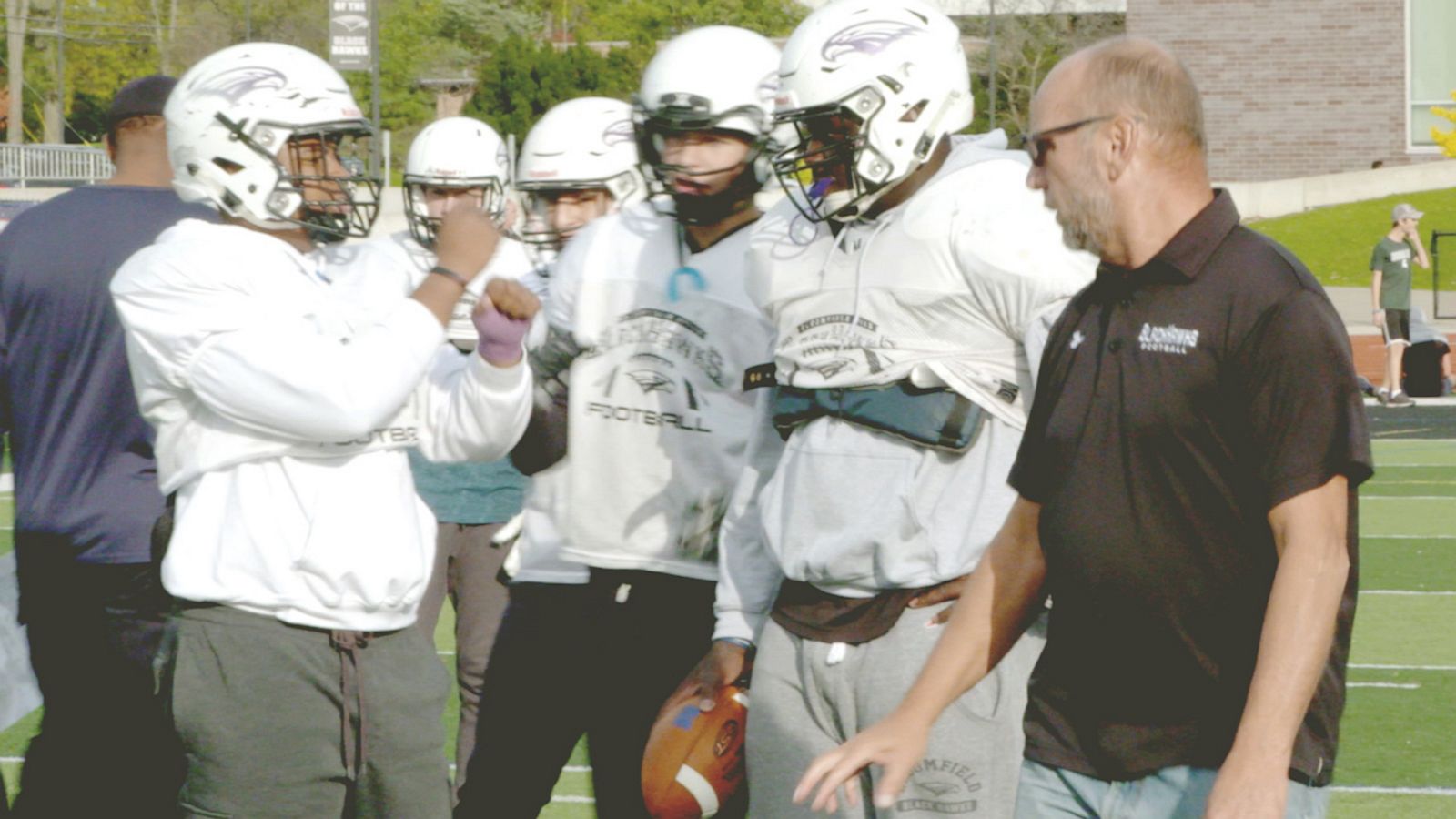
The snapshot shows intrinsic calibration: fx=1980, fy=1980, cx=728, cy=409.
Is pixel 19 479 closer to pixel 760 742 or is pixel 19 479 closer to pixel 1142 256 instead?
pixel 760 742

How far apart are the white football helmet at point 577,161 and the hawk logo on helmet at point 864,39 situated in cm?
149

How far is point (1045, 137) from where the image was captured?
2.96 metres

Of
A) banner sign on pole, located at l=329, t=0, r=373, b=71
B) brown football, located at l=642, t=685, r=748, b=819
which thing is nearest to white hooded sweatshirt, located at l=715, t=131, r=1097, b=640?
brown football, located at l=642, t=685, r=748, b=819

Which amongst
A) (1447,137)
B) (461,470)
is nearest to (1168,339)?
(461,470)

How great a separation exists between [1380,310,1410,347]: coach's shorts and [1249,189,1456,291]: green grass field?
35.4ft

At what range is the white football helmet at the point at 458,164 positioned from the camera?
6.52 metres

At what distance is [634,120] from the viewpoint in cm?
442

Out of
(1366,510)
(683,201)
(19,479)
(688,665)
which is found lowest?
(1366,510)

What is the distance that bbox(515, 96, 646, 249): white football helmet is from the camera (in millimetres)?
5250

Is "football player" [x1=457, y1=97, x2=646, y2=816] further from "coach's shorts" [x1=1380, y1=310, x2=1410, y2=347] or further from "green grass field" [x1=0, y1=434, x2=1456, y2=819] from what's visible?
"coach's shorts" [x1=1380, y1=310, x2=1410, y2=347]

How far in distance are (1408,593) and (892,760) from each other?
23.5ft

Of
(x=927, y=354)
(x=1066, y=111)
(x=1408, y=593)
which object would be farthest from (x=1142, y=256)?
(x=1408, y=593)

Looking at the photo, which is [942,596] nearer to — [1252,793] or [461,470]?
[1252,793]

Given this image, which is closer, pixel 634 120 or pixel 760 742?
pixel 760 742
